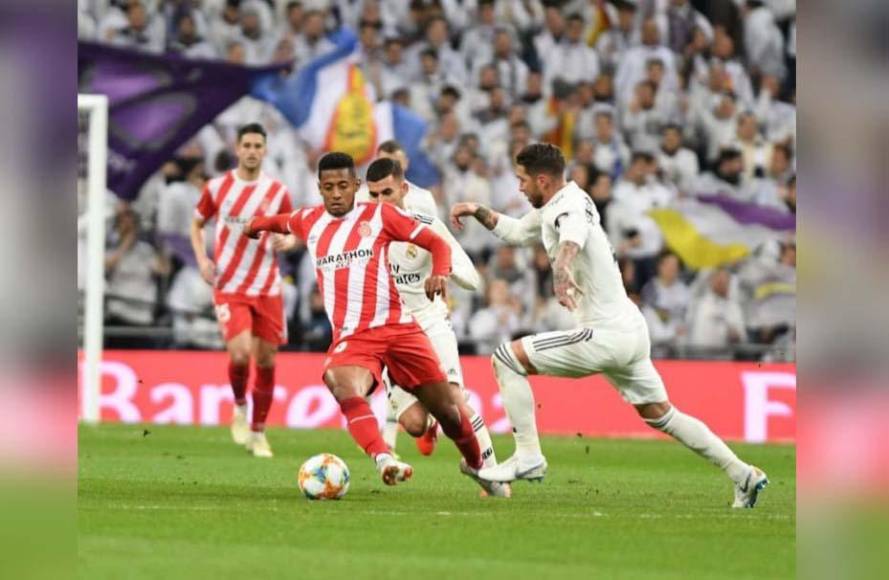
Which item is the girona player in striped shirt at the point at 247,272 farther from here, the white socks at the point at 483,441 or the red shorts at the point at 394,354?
the red shorts at the point at 394,354

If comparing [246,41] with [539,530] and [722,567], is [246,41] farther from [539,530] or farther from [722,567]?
[722,567]

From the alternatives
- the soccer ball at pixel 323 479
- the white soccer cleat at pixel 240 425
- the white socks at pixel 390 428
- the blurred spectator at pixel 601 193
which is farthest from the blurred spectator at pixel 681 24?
the soccer ball at pixel 323 479

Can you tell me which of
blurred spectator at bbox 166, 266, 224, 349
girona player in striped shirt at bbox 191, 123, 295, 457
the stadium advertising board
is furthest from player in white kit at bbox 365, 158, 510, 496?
blurred spectator at bbox 166, 266, 224, 349

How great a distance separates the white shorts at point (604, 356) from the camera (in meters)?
9.52

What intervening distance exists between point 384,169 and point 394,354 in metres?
1.79

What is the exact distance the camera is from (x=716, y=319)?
18.9 m

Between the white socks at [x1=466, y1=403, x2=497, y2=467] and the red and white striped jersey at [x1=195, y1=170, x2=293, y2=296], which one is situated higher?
the red and white striped jersey at [x1=195, y1=170, x2=293, y2=296]

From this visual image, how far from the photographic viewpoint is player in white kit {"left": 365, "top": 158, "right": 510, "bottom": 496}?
11070mm

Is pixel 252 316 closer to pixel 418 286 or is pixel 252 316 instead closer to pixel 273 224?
pixel 418 286

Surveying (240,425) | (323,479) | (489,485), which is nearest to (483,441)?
(489,485)

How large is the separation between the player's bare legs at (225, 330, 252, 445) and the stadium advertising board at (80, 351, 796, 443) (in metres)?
3.01

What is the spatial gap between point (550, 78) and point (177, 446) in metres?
8.19

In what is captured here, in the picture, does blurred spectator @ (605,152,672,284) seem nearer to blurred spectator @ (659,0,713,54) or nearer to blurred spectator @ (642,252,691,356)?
blurred spectator @ (642,252,691,356)

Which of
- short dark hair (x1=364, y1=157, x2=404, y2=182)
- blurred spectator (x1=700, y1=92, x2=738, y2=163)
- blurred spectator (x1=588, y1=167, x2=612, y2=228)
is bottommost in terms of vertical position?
short dark hair (x1=364, y1=157, x2=404, y2=182)
